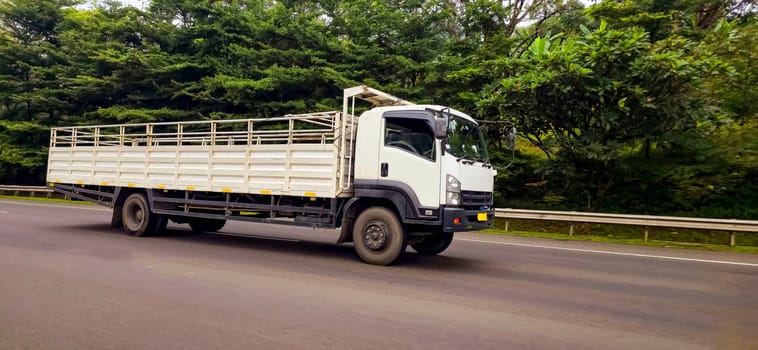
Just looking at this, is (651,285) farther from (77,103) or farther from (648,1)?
(77,103)

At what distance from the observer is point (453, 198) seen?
7277 millimetres

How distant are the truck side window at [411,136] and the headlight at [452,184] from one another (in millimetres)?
409

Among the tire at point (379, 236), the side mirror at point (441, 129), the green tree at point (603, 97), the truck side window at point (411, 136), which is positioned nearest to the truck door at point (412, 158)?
the truck side window at point (411, 136)

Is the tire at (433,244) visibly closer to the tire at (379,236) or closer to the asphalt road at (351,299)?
the asphalt road at (351,299)

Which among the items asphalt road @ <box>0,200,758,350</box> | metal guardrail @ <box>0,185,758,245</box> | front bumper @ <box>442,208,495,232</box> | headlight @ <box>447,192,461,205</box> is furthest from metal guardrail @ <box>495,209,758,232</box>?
headlight @ <box>447,192,461,205</box>

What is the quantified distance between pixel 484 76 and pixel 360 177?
1180 cm

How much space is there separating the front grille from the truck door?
53 centimetres

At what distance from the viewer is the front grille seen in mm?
7480

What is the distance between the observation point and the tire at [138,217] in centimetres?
1041

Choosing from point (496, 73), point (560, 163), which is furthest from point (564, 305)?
point (496, 73)

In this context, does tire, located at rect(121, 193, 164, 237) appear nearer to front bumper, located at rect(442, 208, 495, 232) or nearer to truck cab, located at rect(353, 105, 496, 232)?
truck cab, located at rect(353, 105, 496, 232)

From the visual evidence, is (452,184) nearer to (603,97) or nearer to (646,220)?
(646,220)

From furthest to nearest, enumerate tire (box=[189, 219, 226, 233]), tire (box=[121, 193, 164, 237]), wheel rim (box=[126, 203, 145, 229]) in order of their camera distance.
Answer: tire (box=[189, 219, 226, 233]) → wheel rim (box=[126, 203, 145, 229]) → tire (box=[121, 193, 164, 237])

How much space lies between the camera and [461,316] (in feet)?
16.0
